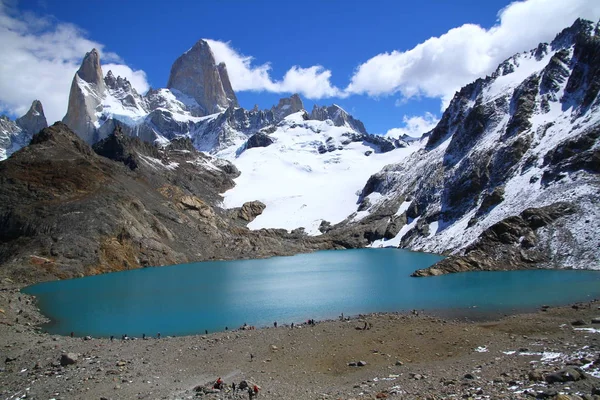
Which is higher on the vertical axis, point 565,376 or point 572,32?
point 572,32

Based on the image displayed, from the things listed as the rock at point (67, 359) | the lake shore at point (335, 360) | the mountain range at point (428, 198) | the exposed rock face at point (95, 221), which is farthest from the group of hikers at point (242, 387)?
the exposed rock face at point (95, 221)

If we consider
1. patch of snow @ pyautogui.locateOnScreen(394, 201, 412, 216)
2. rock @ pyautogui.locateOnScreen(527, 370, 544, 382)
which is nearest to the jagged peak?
patch of snow @ pyautogui.locateOnScreen(394, 201, 412, 216)

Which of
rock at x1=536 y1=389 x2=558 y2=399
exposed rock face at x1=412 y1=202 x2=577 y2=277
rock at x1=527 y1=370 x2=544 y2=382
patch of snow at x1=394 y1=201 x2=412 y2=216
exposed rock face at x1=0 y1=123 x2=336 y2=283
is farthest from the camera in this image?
patch of snow at x1=394 y1=201 x2=412 y2=216

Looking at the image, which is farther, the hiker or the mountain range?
the mountain range

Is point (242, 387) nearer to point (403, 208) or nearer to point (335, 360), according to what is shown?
point (335, 360)

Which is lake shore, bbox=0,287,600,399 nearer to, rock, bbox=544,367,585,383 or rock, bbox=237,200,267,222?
rock, bbox=544,367,585,383

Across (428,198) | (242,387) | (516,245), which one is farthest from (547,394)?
(428,198)

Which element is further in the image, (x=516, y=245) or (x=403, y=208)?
(x=403, y=208)

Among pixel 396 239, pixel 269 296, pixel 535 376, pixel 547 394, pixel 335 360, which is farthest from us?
pixel 396 239
